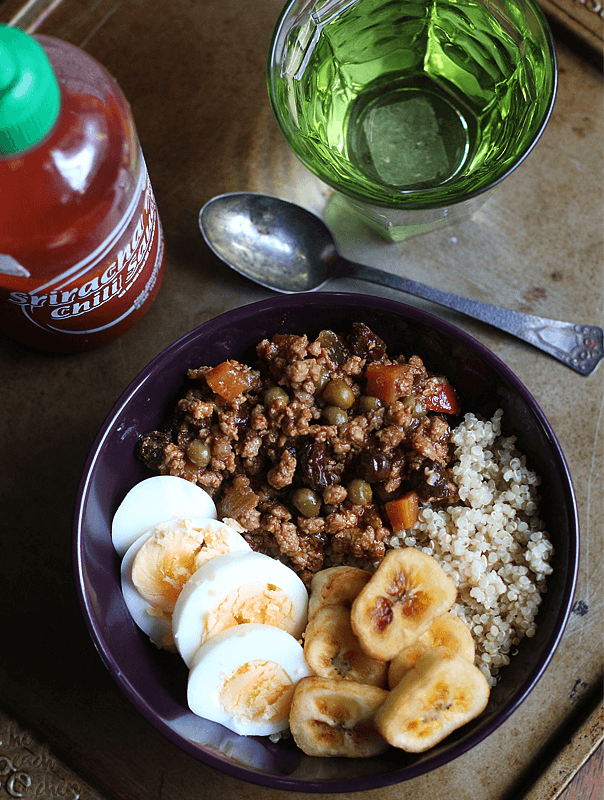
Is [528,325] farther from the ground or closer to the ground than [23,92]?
closer to the ground

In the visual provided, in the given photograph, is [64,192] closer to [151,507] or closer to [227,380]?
[227,380]

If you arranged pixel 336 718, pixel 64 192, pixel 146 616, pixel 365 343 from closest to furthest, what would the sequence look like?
pixel 64 192 → pixel 336 718 → pixel 146 616 → pixel 365 343

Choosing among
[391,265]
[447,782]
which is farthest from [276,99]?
[447,782]

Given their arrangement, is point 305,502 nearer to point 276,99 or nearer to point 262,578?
point 262,578

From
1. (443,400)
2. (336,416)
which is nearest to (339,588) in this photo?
(336,416)

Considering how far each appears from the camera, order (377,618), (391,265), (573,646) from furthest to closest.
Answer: (391,265) < (573,646) < (377,618)

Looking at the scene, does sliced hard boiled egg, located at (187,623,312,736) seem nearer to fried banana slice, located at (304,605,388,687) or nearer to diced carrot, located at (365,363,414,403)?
fried banana slice, located at (304,605,388,687)

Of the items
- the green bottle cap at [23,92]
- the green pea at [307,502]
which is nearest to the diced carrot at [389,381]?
the green pea at [307,502]

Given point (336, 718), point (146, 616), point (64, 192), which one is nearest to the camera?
point (64, 192)
